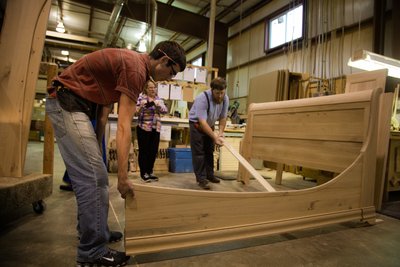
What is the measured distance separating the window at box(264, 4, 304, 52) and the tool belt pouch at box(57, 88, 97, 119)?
17.0 feet

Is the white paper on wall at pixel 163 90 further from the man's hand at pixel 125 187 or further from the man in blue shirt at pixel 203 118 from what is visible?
the man's hand at pixel 125 187

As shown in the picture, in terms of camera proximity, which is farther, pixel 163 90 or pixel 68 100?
pixel 163 90

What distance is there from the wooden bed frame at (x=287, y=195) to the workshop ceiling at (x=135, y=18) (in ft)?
15.5

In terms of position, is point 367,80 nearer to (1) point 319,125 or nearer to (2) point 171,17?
(1) point 319,125

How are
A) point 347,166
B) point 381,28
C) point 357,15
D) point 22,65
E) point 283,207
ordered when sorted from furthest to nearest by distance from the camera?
point 357,15, point 381,28, point 347,166, point 22,65, point 283,207

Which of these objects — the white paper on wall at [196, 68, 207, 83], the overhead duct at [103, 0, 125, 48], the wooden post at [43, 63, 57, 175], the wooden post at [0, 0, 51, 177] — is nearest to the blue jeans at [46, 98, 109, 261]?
the wooden post at [0, 0, 51, 177]

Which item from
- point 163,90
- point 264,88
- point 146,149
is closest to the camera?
point 146,149

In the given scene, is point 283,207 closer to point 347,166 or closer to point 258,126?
point 347,166

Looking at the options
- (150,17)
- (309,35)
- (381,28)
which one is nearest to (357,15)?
(381,28)

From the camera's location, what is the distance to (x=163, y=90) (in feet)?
14.4

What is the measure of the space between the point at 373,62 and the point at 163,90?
9.69ft

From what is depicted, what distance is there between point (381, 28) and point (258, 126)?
111 inches

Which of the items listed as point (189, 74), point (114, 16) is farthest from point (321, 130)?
point (114, 16)

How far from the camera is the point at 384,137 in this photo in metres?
2.24
